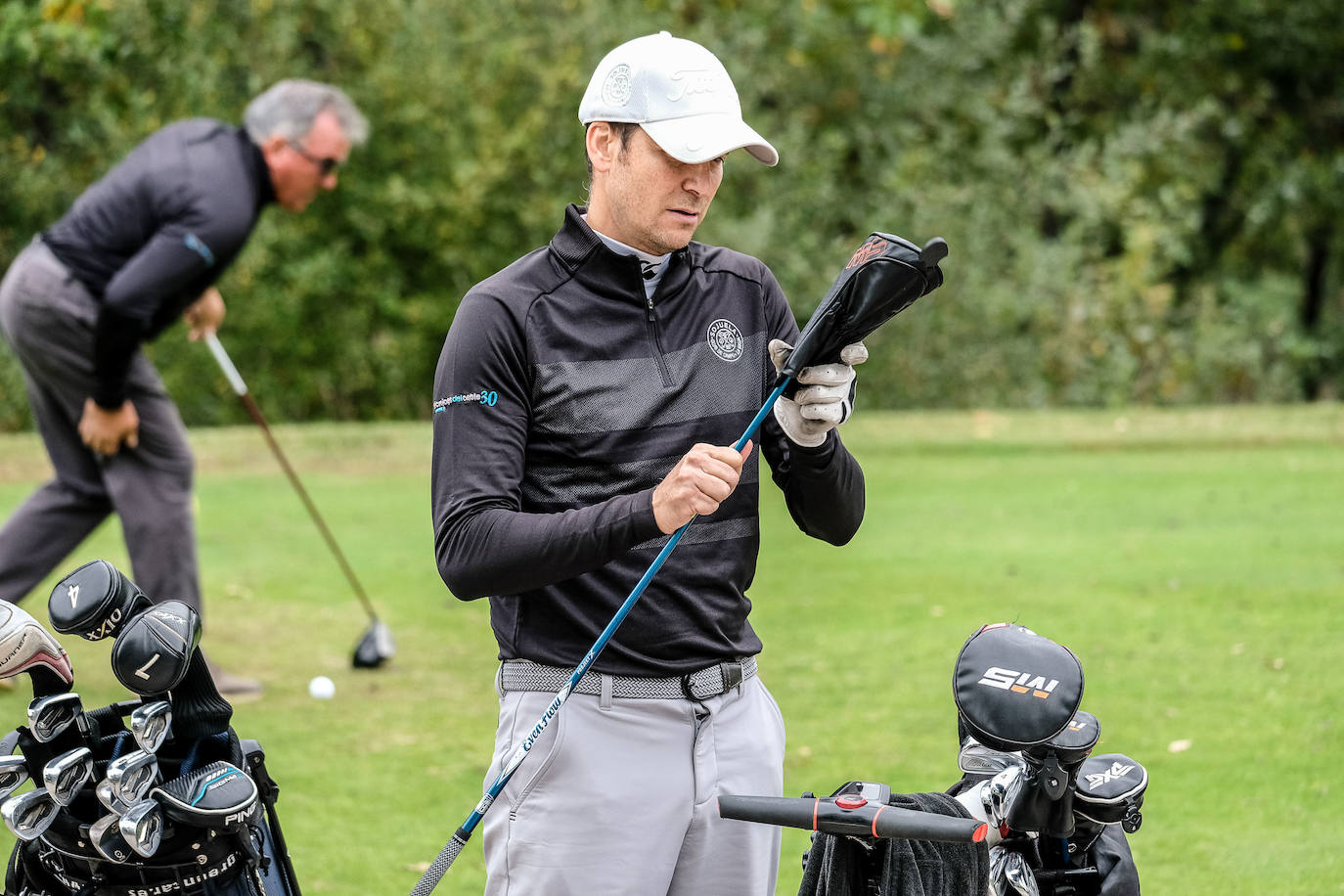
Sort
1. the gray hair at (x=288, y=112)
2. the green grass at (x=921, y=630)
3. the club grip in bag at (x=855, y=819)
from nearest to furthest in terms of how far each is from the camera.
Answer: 1. the club grip in bag at (x=855, y=819)
2. the green grass at (x=921, y=630)
3. the gray hair at (x=288, y=112)

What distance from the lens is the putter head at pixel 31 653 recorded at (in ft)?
8.32

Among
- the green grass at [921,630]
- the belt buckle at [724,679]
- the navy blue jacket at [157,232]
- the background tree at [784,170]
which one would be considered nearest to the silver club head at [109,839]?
the belt buckle at [724,679]

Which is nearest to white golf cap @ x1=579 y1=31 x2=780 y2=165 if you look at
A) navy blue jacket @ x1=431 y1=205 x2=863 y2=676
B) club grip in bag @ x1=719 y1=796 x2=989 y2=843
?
navy blue jacket @ x1=431 y1=205 x2=863 y2=676

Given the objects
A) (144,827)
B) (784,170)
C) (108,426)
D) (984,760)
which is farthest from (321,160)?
(784,170)

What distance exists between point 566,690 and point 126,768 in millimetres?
639

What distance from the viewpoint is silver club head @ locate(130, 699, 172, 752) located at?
2496 mm

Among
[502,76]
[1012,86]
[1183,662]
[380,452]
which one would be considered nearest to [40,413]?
[1183,662]

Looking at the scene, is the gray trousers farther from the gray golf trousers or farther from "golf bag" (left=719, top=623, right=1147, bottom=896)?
"golf bag" (left=719, top=623, right=1147, bottom=896)

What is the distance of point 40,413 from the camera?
6043 millimetres

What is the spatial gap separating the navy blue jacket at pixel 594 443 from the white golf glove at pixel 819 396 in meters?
0.07

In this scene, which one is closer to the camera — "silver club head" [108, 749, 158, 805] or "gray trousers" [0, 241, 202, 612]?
"silver club head" [108, 749, 158, 805]

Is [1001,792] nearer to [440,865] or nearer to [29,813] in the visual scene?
[440,865]

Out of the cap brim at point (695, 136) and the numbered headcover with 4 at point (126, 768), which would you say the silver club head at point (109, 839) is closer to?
the numbered headcover with 4 at point (126, 768)

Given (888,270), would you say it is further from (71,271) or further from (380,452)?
(380,452)
